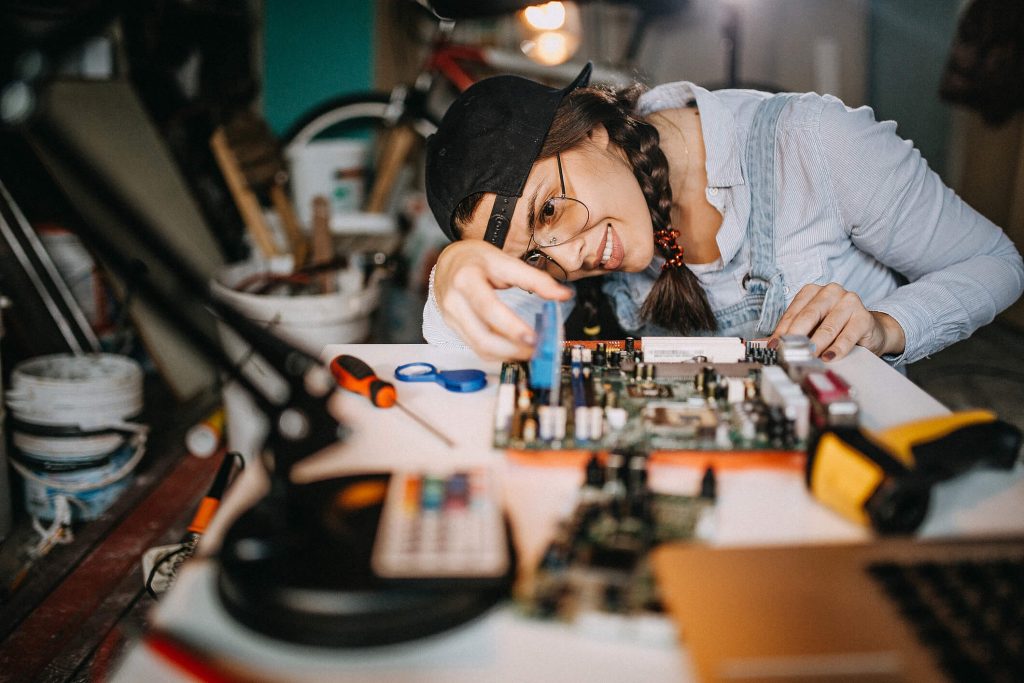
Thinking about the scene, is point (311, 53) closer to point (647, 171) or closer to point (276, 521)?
point (647, 171)

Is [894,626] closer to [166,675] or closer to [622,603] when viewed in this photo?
[622,603]

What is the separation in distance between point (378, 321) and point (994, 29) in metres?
2.53

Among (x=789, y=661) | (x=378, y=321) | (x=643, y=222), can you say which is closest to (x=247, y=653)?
Answer: (x=789, y=661)

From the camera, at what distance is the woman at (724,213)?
4.00ft

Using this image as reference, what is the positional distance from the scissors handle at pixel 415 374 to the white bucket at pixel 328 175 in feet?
7.89

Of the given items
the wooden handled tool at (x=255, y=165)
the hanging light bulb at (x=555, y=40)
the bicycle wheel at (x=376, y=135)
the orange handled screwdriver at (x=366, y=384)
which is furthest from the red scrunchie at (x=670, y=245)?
the bicycle wheel at (x=376, y=135)

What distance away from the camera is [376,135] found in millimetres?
3904

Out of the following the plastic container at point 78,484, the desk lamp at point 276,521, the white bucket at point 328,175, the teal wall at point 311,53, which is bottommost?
the plastic container at point 78,484

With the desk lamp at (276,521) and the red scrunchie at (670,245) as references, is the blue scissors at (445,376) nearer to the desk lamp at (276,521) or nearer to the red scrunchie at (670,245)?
the desk lamp at (276,521)

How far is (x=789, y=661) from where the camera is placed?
49cm

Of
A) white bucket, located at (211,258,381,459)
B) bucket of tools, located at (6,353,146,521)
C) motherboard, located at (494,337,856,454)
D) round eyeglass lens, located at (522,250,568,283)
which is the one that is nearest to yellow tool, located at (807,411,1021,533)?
motherboard, located at (494,337,856,454)

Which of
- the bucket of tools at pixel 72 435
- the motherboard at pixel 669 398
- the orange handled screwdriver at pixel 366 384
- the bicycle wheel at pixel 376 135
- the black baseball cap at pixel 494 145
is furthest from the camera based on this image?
the bicycle wheel at pixel 376 135

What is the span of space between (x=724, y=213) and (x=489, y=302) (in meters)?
0.73

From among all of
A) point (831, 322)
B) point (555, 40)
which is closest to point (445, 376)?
point (831, 322)
